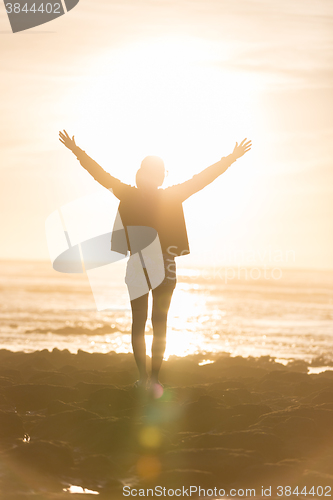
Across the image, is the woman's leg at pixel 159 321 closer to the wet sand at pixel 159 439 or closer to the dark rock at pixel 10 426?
the wet sand at pixel 159 439

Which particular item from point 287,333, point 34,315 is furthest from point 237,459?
point 34,315

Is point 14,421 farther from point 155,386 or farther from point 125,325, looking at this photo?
point 125,325

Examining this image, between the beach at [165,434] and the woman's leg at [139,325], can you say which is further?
the woman's leg at [139,325]

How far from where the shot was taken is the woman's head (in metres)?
5.16

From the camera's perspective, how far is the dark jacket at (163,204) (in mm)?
5191

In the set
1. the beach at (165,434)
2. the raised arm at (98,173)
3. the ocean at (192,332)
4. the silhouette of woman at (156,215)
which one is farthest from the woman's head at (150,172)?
the ocean at (192,332)

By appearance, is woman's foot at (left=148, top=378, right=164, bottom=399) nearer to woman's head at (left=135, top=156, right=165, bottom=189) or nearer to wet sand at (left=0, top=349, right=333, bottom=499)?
wet sand at (left=0, top=349, right=333, bottom=499)

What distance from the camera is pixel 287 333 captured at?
18172mm

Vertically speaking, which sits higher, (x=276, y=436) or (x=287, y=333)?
(x=276, y=436)

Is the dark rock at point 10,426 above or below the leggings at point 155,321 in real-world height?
below

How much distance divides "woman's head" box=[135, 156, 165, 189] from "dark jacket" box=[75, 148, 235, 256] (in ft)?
0.28

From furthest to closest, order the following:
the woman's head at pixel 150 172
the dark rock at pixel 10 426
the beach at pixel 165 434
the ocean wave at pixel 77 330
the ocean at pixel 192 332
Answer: the ocean wave at pixel 77 330, the ocean at pixel 192 332, the woman's head at pixel 150 172, the dark rock at pixel 10 426, the beach at pixel 165 434

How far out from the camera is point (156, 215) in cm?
520

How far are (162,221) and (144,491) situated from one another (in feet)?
8.26
